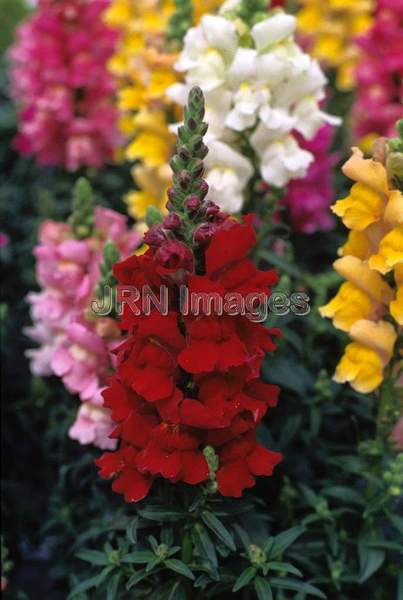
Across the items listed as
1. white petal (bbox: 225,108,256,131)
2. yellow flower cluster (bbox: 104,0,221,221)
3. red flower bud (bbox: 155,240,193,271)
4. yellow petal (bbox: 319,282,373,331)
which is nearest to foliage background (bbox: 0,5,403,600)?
yellow petal (bbox: 319,282,373,331)

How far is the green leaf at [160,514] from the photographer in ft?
6.44

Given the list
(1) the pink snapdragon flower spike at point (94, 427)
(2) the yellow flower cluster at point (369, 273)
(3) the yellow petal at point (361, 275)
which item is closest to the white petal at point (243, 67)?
(2) the yellow flower cluster at point (369, 273)

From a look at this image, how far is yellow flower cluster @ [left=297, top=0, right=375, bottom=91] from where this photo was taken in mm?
4633

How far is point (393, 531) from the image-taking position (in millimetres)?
2418

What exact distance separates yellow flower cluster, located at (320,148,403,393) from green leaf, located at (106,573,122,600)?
726 millimetres

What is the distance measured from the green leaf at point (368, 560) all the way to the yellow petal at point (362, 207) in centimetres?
83

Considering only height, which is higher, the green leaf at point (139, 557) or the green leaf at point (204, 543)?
the green leaf at point (204, 543)

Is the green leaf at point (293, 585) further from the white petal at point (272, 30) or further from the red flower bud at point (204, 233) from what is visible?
the white petal at point (272, 30)

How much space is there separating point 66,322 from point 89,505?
57 cm

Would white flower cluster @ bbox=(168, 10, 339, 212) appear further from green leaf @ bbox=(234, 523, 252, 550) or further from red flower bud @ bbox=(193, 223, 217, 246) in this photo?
green leaf @ bbox=(234, 523, 252, 550)

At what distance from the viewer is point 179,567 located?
1.92m

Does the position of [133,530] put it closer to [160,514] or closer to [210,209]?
[160,514]

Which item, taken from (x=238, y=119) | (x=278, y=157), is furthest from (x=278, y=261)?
(x=238, y=119)

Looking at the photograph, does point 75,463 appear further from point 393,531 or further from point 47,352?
point 393,531
